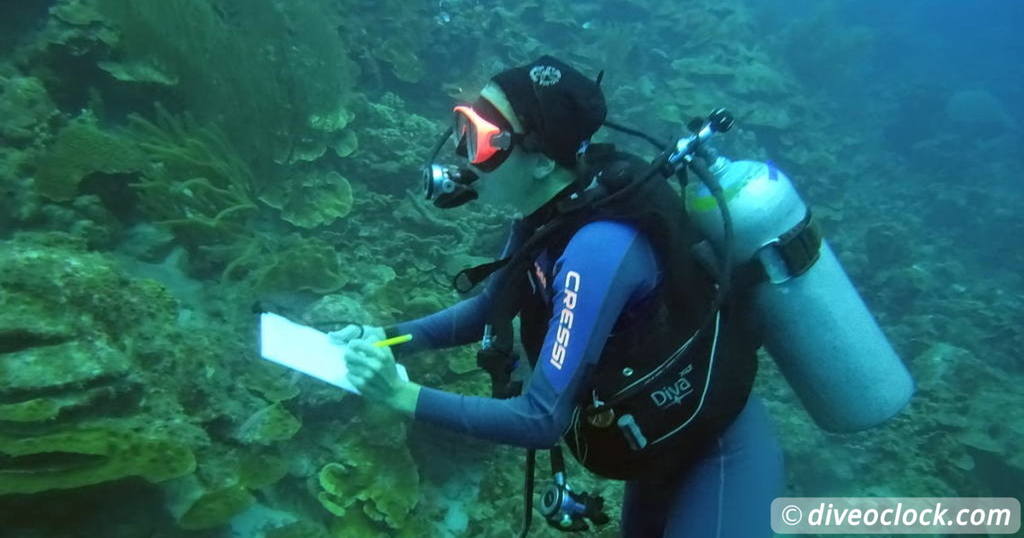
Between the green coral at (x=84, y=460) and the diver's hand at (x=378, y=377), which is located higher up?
the diver's hand at (x=378, y=377)

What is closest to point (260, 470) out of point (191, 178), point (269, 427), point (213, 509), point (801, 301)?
point (269, 427)

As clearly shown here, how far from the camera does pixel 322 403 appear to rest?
3.99 metres

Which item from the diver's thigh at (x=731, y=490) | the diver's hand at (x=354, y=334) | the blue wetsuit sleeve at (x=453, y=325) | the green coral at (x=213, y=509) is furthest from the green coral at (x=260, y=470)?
the diver's thigh at (x=731, y=490)

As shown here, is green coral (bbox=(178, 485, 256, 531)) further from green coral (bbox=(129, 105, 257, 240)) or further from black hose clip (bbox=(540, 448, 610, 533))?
green coral (bbox=(129, 105, 257, 240))

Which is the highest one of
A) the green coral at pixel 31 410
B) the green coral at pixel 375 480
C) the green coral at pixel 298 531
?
the green coral at pixel 31 410

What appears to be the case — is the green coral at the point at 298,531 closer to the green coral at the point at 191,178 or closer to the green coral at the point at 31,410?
the green coral at the point at 31,410

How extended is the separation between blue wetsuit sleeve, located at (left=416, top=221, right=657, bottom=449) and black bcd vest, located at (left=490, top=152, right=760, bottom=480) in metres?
0.14

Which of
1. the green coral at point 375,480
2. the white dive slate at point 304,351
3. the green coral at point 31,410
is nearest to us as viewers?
the white dive slate at point 304,351

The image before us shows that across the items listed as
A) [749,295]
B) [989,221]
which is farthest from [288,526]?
[989,221]

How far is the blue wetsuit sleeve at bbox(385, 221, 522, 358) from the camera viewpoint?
264cm

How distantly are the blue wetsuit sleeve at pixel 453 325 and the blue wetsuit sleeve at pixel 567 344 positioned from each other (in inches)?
26.1

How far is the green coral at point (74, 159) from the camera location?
4.22 metres

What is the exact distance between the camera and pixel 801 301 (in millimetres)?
2438

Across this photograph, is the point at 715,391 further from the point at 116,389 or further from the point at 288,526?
the point at 116,389
